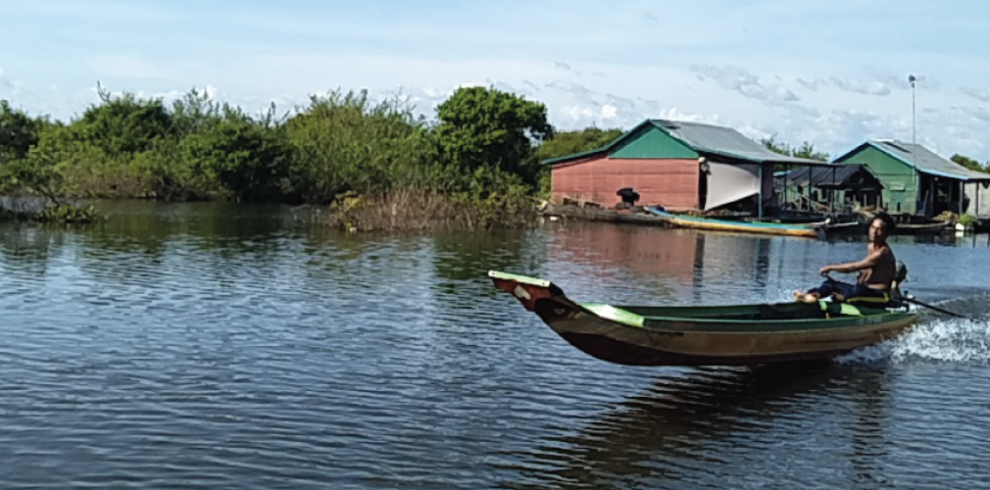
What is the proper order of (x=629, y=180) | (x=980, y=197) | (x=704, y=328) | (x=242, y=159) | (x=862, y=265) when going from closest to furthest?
(x=704, y=328), (x=862, y=265), (x=629, y=180), (x=242, y=159), (x=980, y=197)

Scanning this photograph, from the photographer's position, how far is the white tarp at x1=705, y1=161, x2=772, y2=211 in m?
42.9

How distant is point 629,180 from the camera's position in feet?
151

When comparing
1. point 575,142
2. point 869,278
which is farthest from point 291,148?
point 869,278

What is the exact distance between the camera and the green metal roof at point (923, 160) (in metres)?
48.3

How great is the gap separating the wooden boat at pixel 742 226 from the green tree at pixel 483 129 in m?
7.78

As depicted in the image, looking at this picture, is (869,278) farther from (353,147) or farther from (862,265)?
(353,147)

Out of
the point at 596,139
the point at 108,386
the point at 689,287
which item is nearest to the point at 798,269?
the point at 689,287

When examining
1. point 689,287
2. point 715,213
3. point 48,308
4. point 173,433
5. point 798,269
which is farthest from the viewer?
point 715,213

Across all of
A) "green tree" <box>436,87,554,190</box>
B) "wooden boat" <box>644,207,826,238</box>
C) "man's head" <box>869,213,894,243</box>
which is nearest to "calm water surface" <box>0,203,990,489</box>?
"man's head" <box>869,213,894,243</box>

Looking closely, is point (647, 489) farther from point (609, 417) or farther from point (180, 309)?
point (180, 309)

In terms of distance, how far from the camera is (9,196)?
3044 cm

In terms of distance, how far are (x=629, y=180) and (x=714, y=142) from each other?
157 inches

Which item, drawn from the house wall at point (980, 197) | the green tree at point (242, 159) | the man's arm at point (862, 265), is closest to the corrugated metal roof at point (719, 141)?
the house wall at point (980, 197)

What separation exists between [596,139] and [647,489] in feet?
186
